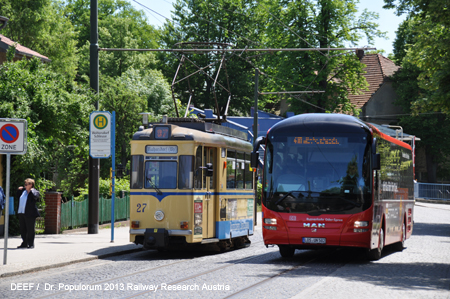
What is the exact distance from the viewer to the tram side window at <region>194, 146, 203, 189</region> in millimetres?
15828

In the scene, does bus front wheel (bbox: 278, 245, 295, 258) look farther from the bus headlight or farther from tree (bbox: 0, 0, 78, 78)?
tree (bbox: 0, 0, 78, 78)

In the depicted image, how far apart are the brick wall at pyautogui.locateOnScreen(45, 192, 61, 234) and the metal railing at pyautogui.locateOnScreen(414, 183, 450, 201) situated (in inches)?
1670

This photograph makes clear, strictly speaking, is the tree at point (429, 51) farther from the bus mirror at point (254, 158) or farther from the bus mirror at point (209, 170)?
the bus mirror at point (209, 170)

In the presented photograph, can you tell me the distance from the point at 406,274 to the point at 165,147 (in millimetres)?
6204

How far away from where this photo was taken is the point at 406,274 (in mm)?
12500

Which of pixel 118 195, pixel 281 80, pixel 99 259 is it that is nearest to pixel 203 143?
pixel 99 259

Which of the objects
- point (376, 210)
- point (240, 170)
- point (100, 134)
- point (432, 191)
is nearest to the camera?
point (376, 210)

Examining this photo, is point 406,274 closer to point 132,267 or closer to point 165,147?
point 132,267

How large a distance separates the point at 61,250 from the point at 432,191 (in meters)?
48.0

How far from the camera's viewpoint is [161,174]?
15.9 metres

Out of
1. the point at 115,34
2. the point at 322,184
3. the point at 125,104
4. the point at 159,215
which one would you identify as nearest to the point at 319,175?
the point at 322,184

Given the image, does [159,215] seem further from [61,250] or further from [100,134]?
[100,134]

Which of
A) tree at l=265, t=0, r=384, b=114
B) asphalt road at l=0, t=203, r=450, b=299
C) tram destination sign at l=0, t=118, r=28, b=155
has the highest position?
tree at l=265, t=0, r=384, b=114

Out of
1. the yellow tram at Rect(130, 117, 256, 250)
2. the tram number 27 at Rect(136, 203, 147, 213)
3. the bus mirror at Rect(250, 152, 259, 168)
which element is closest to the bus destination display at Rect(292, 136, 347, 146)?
the bus mirror at Rect(250, 152, 259, 168)
